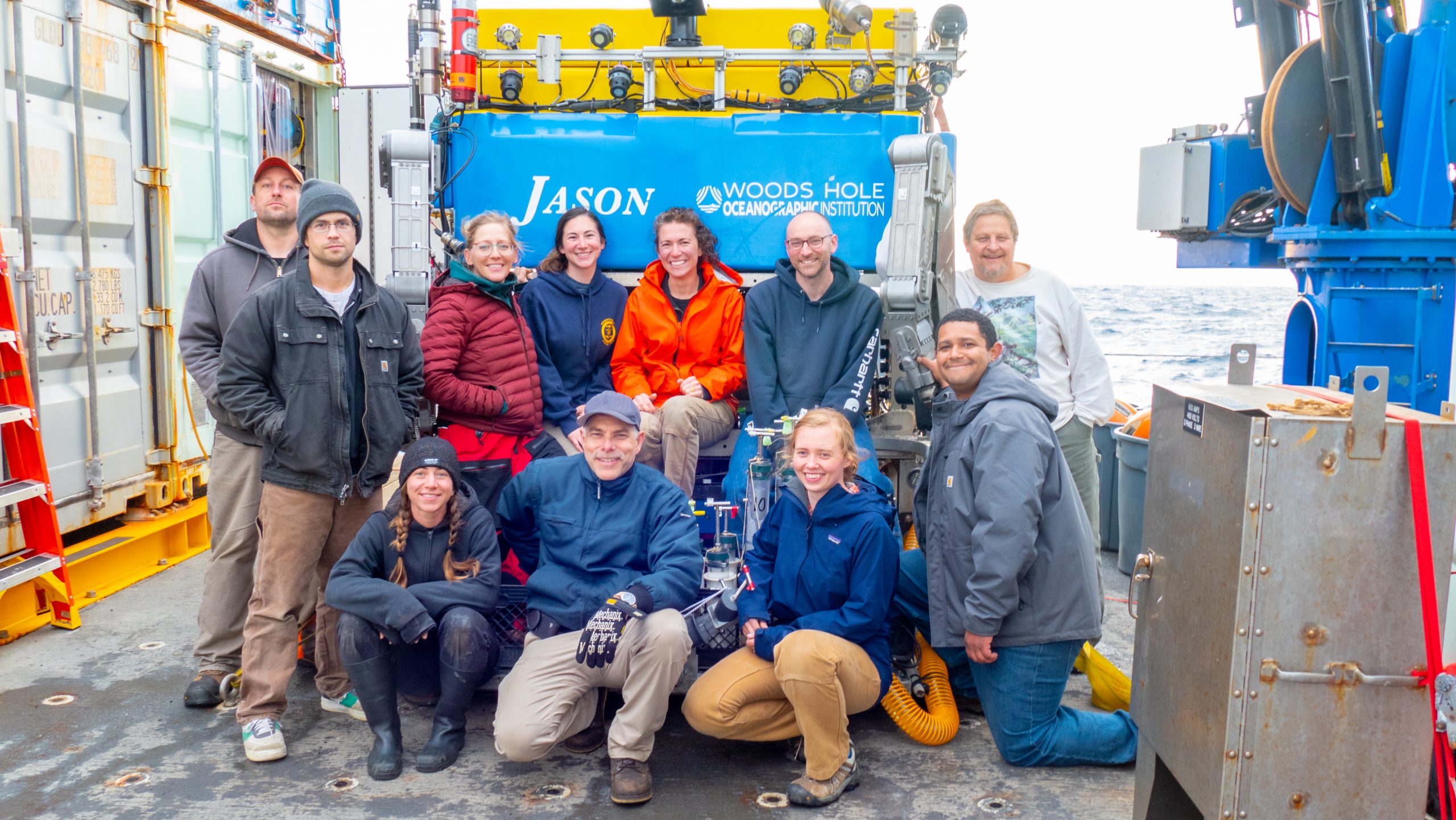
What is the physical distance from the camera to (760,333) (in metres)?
4.74

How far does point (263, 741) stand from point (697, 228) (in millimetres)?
2775

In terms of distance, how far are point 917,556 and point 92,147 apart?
4.57m

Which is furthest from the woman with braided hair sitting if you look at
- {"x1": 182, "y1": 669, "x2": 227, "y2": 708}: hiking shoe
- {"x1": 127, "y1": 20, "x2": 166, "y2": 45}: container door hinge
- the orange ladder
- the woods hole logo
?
{"x1": 127, "y1": 20, "x2": 166, "y2": 45}: container door hinge

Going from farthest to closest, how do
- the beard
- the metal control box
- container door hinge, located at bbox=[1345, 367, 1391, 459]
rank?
the metal control box
the beard
container door hinge, located at bbox=[1345, 367, 1391, 459]

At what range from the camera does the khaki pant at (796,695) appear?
11.5ft

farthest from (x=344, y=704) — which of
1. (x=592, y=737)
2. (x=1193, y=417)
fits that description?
(x=1193, y=417)

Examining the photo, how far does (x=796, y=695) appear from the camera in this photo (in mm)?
3506

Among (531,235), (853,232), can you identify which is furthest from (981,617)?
(531,235)

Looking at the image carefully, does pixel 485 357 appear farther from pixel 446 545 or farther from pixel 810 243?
pixel 810 243

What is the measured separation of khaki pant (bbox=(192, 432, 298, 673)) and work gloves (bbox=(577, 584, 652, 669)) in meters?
1.52

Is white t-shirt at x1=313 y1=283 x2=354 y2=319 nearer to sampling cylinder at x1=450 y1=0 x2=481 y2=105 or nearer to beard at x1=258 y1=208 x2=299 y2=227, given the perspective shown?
beard at x1=258 y1=208 x2=299 y2=227

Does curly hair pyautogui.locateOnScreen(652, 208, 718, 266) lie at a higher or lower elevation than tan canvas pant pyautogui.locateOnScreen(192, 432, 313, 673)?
higher

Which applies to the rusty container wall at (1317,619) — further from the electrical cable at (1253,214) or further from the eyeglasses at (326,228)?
the electrical cable at (1253,214)

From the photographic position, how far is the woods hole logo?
5.53 m
